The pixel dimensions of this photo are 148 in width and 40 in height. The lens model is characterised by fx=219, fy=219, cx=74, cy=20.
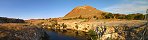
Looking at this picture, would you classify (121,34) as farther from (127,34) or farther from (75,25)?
(75,25)

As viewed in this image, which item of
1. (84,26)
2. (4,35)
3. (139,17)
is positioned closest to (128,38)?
(4,35)

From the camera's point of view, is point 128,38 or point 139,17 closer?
point 128,38

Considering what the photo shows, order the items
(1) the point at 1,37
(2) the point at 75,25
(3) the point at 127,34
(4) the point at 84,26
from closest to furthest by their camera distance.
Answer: (1) the point at 1,37, (3) the point at 127,34, (4) the point at 84,26, (2) the point at 75,25

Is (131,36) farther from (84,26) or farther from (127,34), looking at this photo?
(84,26)

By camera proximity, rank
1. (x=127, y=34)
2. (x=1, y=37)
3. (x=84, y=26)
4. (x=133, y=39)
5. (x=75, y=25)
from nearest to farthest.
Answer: (x=1, y=37), (x=133, y=39), (x=127, y=34), (x=84, y=26), (x=75, y=25)

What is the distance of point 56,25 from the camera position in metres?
130

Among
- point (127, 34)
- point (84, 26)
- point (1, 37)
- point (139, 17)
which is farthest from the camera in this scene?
point (139, 17)

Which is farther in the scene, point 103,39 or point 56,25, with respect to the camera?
point 56,25

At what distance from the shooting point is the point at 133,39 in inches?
1698

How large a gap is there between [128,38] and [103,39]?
5175mm

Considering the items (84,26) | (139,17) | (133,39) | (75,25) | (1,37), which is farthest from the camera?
(139,17)

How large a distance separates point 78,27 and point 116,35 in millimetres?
64334

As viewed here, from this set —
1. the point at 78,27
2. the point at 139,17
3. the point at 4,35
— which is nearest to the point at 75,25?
the point at 78,27

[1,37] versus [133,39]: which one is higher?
[1,37]
